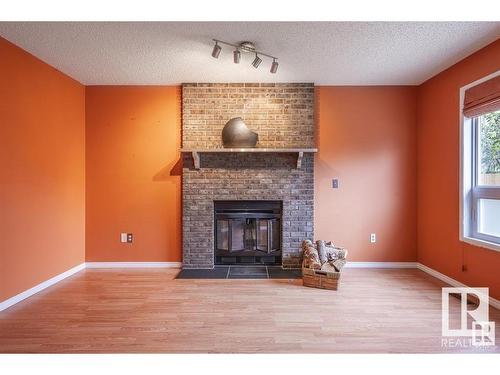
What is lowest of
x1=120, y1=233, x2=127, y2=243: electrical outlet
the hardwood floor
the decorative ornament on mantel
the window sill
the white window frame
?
the hardwood floor

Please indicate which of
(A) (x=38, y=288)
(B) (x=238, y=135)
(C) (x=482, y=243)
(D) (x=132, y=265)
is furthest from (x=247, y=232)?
(C) (x=482, y=243)

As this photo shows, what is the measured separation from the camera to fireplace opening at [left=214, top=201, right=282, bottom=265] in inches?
160

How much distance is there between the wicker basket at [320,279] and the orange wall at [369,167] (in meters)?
0.88

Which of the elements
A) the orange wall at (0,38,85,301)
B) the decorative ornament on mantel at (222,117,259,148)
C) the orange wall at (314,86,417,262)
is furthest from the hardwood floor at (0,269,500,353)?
the decorative ornament on mantel at (222,117,259,148)

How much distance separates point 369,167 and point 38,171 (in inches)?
150

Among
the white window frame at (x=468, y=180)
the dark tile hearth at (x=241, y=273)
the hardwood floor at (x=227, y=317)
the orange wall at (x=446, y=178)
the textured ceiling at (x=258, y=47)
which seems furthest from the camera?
the dark tile hearth at (x=241, y=273)

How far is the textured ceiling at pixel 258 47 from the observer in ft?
8.26

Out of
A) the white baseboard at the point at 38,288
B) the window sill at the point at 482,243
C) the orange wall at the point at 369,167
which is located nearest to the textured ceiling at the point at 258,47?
the orange wall at the point at 369,167

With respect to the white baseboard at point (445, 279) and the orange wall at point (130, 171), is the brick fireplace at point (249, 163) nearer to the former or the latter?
the orange wall at point (130, 171)

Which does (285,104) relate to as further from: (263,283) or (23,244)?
(23,244)

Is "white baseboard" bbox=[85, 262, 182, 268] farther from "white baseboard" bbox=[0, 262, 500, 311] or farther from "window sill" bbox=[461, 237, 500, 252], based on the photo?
"window sill" bbox=[461, 237, 500, 252]

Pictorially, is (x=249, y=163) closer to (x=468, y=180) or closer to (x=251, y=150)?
(x=251, y=150)

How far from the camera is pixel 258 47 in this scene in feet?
9.52

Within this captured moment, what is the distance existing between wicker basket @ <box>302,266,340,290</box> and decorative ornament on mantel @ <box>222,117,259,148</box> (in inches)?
62.8
